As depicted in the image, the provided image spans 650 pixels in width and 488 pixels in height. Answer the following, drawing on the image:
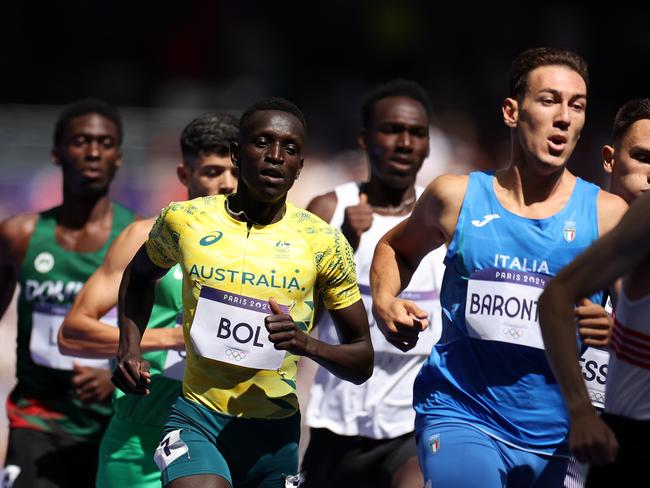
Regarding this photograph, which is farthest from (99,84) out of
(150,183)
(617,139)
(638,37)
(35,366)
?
(617,139)

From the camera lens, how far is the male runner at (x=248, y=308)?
15.7ft

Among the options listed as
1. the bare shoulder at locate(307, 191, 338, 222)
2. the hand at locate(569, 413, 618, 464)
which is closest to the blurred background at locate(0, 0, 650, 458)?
the bare shoulder at locate(307, 191, 338, 222)

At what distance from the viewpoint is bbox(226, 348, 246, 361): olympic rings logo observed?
4777 mm

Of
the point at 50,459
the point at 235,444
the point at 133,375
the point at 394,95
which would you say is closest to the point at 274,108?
the point at 133,375

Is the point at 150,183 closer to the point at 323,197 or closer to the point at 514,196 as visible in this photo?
the point at 323,197

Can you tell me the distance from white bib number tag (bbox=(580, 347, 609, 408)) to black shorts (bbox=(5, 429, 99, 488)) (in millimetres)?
2826

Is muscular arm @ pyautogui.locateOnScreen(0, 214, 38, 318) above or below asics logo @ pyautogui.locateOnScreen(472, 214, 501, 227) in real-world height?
below

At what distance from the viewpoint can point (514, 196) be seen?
516cm

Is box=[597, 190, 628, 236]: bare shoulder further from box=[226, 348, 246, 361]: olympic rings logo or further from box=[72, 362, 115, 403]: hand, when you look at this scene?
box=[72, 362, 115, 403]: hand

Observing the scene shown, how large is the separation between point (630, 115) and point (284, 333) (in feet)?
7.49

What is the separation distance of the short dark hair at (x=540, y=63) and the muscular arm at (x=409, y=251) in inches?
18.2

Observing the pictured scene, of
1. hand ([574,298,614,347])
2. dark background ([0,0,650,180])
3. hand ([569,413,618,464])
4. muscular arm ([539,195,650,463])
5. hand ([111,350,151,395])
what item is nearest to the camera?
hand ([569,413,618,464])

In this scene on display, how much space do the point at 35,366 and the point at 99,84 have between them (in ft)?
34.1

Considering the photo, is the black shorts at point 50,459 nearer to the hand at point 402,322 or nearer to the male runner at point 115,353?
the male runner at point 115,353
